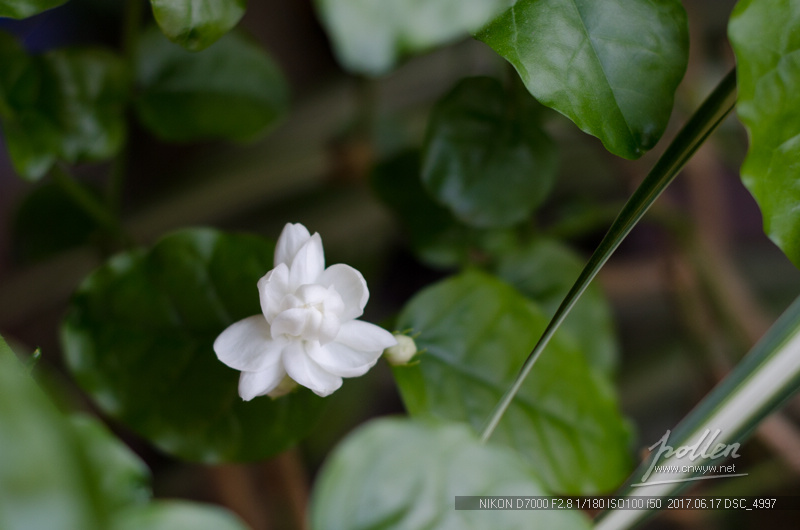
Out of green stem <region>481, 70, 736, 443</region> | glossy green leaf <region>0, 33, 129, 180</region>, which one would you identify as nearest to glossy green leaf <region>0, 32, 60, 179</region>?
glossy green leaf <region>0, 33, 129, 180</region>

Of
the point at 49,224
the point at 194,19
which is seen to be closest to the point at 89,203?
the point at 49,224

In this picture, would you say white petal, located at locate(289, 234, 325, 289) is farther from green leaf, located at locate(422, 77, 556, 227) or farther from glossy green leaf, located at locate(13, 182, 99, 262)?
glossy green leaf, located at locate(13, 182, 99, 262)

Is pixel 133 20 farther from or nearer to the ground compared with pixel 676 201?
farther from the ground

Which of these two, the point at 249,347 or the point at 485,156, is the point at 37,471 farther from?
the point at 485,156

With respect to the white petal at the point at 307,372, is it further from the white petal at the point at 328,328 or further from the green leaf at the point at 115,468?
the green leaf at the point at 115,468

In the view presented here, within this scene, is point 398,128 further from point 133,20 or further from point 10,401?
point 10,401

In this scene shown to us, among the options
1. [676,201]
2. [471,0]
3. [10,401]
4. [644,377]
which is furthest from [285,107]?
[676,201]
